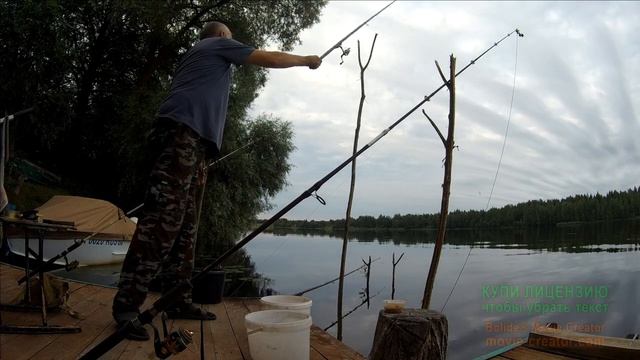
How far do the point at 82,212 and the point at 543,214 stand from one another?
93.1 metres

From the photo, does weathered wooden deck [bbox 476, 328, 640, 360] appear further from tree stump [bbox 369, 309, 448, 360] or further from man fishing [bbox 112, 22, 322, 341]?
man fishing [bbox 112, 22, 322, 341]

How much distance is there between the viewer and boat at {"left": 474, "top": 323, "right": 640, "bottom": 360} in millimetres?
2865

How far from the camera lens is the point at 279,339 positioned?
249 cm

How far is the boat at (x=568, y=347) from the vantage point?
287 cm

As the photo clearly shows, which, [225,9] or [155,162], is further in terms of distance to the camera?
[225,9]

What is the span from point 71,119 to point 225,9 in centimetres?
676

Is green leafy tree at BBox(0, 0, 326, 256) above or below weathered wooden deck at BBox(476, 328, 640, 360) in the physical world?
above

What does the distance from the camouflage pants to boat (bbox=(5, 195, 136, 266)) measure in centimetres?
667

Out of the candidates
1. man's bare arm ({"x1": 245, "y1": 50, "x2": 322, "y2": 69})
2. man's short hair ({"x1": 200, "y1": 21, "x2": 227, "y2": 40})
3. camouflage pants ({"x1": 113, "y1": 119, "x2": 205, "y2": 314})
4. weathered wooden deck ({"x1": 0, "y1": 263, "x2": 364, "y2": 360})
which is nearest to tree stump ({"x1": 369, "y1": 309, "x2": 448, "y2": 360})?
weathered wooden deck ({"x1": 0, "y1": 263, "x2": 364, "y2": 360})

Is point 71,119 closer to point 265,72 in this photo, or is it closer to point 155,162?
point 265,72

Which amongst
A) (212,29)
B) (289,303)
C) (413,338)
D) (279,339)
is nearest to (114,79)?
(212,29)

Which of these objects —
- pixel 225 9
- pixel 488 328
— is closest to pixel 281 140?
pixel 225 9

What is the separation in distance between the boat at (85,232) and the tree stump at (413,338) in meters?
→ 7.67

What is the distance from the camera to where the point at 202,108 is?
9.81ft
